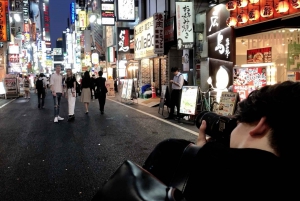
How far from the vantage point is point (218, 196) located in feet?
3.29

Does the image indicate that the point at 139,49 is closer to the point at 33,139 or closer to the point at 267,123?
the point at 33,139

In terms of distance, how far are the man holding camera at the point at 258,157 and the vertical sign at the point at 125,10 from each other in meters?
26.5

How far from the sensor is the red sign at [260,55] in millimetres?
11430

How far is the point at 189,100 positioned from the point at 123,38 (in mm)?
18767

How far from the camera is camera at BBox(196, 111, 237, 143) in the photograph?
151 centimetres

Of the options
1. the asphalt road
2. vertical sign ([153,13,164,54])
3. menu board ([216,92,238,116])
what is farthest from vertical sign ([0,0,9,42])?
menu board ([216,92,238,116])

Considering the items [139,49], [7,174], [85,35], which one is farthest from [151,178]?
[85,35]

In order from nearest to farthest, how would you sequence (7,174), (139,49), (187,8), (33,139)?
1. (7,174)
2. (33,139)
3. (187,8)
4. (139,49)

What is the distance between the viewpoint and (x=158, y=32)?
1903 cm

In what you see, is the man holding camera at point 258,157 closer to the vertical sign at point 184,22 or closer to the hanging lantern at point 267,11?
the hanging lantern at point 267,11

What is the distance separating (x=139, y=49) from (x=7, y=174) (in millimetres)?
18937

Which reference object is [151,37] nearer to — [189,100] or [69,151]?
[189,100]

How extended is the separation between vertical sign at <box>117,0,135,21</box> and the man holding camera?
1044 inches

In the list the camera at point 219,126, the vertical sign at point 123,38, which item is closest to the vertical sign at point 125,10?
the vertical sign at point 123,38
